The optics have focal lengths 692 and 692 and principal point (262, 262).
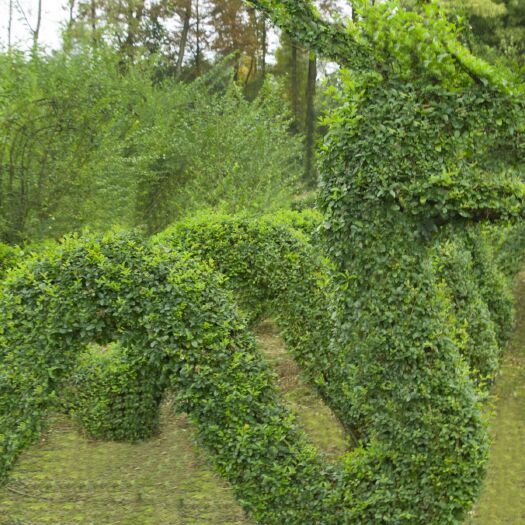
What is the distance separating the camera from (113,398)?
345 inches

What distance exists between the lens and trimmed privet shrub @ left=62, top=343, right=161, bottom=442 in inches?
338

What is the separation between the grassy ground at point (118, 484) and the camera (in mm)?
7328

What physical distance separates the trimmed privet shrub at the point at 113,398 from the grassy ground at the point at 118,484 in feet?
0.67

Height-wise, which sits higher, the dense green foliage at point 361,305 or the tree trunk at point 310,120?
the tree trunk at point 310,120

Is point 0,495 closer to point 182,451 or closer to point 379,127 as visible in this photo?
point 182,451

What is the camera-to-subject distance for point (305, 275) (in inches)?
321

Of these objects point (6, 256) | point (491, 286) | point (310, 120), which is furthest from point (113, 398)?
point (310, 120)

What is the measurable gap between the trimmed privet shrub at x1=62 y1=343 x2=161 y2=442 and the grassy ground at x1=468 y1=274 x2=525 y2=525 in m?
4.11

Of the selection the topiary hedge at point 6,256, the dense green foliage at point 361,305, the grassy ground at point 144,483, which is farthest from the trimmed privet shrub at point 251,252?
the dense green foliage at point 361,305

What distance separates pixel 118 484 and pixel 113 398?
115cm

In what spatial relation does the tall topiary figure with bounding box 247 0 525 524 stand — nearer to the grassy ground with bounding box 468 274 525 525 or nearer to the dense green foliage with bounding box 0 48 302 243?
the grassy ground with bounding box 468 274 525 525

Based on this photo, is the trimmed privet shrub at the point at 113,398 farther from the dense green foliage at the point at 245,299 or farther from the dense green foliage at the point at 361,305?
the dense green foliage at the point at 361,305

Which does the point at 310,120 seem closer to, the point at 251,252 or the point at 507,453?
the point at 507,453

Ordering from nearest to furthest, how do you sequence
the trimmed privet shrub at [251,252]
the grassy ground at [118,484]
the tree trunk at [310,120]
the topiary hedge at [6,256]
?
the grassy ground at [118,484] → the trimmed privet shrub at [251,252] → the topiary hedge at [6,256] → the tree trunk at [310,120]
